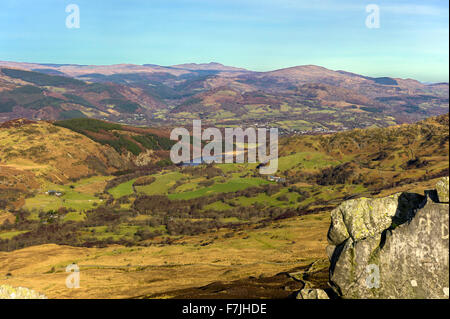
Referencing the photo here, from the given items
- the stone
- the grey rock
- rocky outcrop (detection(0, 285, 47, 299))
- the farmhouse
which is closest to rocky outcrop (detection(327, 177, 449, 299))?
the stone

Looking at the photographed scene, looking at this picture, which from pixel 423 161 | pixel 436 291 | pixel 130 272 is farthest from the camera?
pixel 423 161

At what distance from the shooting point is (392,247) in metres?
22.6

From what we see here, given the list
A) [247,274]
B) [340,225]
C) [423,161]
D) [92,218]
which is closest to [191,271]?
[247,274]

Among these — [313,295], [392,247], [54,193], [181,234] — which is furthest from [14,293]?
[54,193]

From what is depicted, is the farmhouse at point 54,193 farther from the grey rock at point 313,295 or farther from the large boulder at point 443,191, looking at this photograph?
the large boulder at point 443,191

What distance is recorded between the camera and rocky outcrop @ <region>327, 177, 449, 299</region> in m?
20.8

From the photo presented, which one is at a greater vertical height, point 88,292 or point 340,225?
point 340,225

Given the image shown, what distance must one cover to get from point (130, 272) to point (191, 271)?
1452 centimetres

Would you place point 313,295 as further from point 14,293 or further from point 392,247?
point 14,293

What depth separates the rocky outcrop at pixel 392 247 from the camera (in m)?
20.8

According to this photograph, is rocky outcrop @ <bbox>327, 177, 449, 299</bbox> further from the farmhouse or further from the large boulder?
the farmhouse
